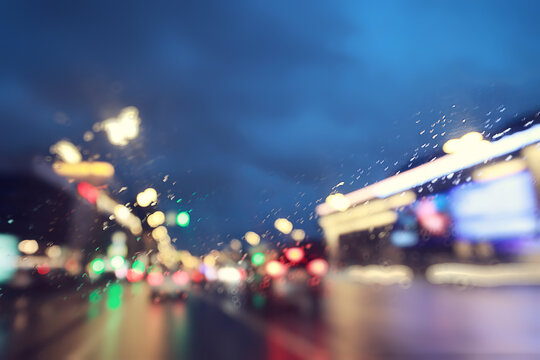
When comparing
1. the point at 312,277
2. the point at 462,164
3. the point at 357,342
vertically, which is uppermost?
Answer: the point at 462,164

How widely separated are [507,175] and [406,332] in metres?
17.9

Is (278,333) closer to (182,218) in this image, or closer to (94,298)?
(182,218)

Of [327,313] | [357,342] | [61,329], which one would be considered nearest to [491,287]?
[327,313]

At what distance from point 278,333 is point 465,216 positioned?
67.4 ft

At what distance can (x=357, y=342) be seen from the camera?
9836mm

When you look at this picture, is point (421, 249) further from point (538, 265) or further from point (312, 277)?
point (312, 277)

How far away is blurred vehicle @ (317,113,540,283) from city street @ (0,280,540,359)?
684 centimetres

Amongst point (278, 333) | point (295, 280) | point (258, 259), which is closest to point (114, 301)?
point (258, 259)

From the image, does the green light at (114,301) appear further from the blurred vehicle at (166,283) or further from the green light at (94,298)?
the blurred vehicle at (166,283)

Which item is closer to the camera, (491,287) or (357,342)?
(357,342)

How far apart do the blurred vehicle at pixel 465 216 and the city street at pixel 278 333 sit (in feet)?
22.4

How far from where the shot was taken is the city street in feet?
28.5

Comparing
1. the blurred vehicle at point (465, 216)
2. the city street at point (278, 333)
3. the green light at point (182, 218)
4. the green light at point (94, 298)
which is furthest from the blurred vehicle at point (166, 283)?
the green light at point (182, 218)

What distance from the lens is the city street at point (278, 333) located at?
8.68 metres
